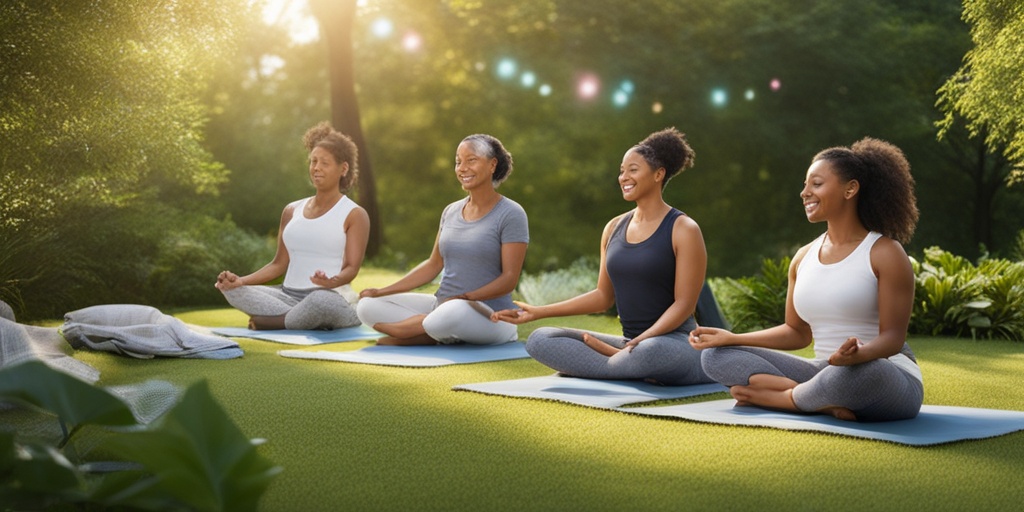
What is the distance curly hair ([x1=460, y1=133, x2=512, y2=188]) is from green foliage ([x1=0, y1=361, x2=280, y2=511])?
4.71 metres

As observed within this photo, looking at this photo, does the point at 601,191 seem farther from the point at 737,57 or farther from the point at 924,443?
the point at 924,443

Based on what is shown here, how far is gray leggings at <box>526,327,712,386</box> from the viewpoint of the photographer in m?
5.38

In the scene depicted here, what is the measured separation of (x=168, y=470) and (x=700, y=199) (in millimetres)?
23921

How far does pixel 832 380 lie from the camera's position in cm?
429

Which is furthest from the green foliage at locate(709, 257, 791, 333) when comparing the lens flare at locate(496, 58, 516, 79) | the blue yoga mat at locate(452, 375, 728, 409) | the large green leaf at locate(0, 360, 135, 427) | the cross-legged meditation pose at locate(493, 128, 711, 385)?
the lens flare at locate(496, 58, 516, 79)

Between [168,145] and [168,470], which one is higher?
[168,145]

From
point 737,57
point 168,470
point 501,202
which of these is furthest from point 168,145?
point 737,57

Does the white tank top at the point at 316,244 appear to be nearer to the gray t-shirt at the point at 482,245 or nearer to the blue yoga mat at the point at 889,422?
the gray t-shirt at the point at 482,245

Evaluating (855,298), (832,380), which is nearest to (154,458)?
(832,380)

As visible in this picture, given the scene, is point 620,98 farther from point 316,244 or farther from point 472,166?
point 472,166

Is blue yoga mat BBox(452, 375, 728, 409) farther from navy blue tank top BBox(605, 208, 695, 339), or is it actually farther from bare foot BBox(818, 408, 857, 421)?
bare foot BBox(818, 408, 857, 421)

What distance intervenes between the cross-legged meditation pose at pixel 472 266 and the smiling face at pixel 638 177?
156 centimetres

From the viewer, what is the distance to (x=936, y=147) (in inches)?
884

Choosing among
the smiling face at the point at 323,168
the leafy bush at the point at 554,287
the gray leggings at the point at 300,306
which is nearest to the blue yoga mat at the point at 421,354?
the gray leggings at the point at 300,306
